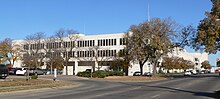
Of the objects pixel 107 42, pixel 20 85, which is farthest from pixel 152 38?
pixel 107 42

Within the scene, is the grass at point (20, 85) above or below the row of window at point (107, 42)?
below

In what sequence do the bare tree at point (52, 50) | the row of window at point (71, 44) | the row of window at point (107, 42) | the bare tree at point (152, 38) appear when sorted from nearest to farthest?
the bare tree at point (152, 38) → the bare tree at point (52, 50) → the row of window at point (71, 44) → the row of window at point (107, 42)

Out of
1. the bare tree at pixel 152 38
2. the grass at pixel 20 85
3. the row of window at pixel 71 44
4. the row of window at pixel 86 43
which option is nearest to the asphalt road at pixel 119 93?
the grass at pixel 20 85

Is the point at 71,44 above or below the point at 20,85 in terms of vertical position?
above

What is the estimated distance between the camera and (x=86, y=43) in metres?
105

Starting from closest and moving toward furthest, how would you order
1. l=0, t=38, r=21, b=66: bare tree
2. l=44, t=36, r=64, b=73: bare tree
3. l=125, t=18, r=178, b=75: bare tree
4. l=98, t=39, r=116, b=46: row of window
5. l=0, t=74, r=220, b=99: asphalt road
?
l=0, t=74, r=220, b=99: asphalt road → l=125, t=18, r=178, b=75: bare tree → l=0, t=38, r=21, b=66: bare tree → l=44, t=36, r=64, b=73: bare tree → l=98, t=39, r=116, b=46: row of window

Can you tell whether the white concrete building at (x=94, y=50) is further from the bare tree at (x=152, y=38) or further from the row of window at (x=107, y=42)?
the bare tree at (x=152, y=38)

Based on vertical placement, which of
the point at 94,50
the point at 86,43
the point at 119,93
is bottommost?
the point at 119,93

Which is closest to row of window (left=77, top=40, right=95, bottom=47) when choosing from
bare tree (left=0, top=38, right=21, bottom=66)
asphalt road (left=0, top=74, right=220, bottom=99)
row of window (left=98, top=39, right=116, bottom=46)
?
row of window (left=98, top=39, right=116, bottom=46)

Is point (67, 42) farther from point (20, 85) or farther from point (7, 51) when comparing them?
point (20, 85)

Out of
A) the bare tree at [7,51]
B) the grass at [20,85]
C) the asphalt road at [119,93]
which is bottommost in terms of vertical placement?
the asphalt road at [119,93]

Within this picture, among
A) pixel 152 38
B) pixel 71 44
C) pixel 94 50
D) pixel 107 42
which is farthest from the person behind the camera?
pixel 107 42

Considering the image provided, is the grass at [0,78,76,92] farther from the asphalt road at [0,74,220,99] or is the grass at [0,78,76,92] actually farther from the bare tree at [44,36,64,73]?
the bare tree at [44,36,64,73]

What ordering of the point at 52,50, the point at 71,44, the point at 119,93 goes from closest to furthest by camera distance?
1. the point at 119,93
2. the point at 71,44
3. the point at 52,50
